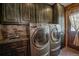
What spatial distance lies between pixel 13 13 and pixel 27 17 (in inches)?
8.0

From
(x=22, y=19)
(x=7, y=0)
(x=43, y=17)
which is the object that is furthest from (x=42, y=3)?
(x=7, y=0)

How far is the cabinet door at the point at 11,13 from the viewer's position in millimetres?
1710

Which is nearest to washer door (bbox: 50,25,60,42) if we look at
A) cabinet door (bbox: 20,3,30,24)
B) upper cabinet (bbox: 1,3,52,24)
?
upper cabinet (bbox: 1,3,52,24)

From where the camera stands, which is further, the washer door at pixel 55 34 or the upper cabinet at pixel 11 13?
the washer door at pixel 55 34

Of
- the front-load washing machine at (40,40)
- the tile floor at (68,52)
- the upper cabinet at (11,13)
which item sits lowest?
the tile floor at (68,52)

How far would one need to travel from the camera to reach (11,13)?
174 cm

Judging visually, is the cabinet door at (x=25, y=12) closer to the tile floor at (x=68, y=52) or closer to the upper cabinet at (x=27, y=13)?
the upper cabinet at (x=27, y=13)

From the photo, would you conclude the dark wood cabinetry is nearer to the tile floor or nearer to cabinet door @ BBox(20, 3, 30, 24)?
cabinet door @ BBox(20, 3, 30, 24)

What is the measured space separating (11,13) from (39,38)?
54 cm

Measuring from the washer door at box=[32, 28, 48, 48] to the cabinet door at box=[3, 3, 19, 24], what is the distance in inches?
14.1

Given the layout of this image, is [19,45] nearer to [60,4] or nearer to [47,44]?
[47,44]

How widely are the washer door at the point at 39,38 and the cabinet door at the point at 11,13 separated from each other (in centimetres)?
36

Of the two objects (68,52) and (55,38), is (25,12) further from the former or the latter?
(68,52)

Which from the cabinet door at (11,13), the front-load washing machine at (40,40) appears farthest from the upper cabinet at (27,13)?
the front-load washing machine at (40,40)
